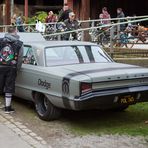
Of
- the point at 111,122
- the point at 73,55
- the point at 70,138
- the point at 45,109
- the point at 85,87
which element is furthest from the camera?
the point at 73,55

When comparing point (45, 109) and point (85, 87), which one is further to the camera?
point (45, 109)

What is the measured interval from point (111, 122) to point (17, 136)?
6.27ft

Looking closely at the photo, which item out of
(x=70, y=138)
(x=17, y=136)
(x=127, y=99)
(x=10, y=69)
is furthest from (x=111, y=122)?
(x=10, y=69)

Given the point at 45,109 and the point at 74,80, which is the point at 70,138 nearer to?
the point at 74,80

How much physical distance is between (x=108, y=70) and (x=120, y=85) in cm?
40

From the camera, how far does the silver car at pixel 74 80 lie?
834 centimetres

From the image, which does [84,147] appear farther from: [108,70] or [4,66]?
[4,66]

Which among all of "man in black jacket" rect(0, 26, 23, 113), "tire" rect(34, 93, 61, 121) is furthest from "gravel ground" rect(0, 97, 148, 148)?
"man in black jacket" rect(0, 26, 23, 113)

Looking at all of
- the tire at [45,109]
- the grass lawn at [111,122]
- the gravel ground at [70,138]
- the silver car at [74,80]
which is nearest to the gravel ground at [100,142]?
the gravel ground at [70,138]

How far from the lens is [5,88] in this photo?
32.9 ft

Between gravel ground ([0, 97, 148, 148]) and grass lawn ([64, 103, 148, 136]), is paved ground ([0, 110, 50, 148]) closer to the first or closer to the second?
gravel ground ([0, 97, 148, 148])

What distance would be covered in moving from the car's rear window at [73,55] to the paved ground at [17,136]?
138cm

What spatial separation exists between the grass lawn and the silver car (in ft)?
1.07

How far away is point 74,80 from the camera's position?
328 inches
